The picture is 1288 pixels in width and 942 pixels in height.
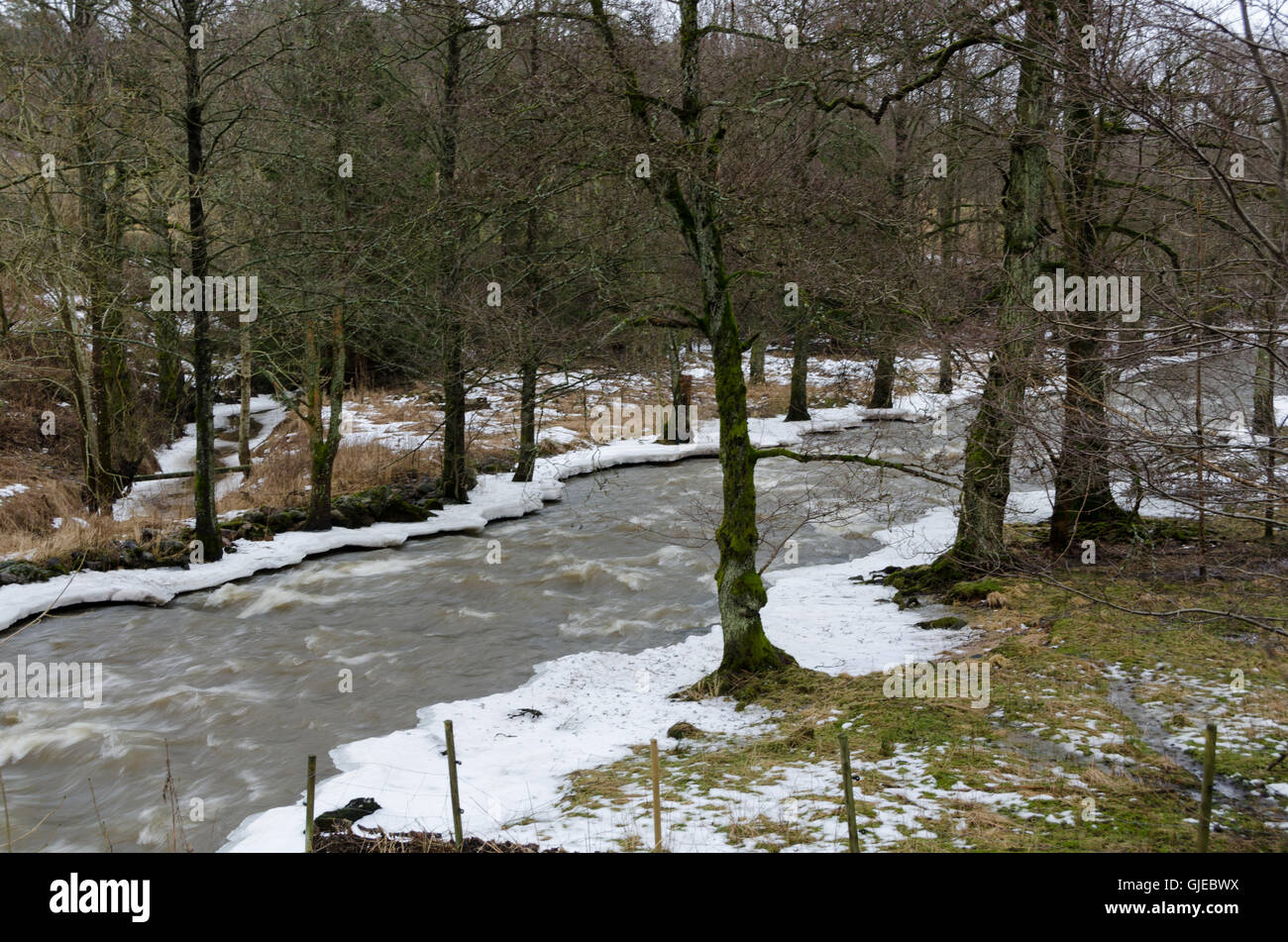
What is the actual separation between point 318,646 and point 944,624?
27.0ft

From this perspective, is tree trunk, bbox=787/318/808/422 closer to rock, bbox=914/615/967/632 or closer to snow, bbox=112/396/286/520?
snow, bbox=112/396/286/520

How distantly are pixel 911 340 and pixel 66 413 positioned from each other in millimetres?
21769

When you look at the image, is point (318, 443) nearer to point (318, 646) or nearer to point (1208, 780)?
point (318, 646)

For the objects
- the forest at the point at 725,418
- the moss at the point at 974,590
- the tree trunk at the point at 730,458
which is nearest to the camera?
the forest at the point at 725,418

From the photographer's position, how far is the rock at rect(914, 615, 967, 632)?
436 inches

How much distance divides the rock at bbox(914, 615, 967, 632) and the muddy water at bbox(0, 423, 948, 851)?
4.86 feet

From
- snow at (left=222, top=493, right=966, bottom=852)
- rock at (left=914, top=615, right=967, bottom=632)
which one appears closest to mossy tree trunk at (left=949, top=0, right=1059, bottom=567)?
rock at (left=914, top=615, right=967, bottom=632)

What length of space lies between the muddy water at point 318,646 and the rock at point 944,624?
1.48 m

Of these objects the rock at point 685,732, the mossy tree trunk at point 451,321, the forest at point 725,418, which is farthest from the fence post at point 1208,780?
the mossy tree trunk at point 451,321

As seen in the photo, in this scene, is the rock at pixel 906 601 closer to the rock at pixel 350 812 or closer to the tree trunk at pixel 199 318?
the rock at pixel 350 812

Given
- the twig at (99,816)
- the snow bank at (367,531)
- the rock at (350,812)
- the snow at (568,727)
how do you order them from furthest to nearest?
the snow bank at (367,531) < the twig at (99,816) < the snow at (568,727) < the rock at (350,812)

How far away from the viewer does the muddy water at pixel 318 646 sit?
8680mm

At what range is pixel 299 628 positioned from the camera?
1309 cm
